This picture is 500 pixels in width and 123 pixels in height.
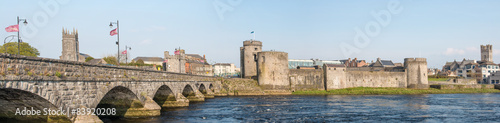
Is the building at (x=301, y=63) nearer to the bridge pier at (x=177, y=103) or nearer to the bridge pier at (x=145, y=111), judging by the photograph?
the bridge pier at (x=177, y=103)

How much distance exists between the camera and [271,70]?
74875mm

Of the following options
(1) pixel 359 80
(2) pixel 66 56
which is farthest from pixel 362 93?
(2) pixel 66 56

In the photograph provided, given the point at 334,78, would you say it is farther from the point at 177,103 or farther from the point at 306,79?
the point at 177,103

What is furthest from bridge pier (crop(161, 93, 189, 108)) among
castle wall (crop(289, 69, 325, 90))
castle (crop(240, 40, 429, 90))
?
castle wall (crop(289, 69, 325, 90))

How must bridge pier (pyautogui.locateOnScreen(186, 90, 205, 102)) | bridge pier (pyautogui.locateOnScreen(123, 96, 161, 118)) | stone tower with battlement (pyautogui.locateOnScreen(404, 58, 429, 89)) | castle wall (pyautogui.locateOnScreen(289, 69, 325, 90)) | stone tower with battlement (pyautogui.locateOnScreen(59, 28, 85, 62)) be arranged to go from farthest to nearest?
stone tower with battlement (pyautogui.locateOnScreen(59, 28, 85, 62))
stone tower with battlement (pyautogui.locateOnScreen(404, 58, 429, 89))
castle wall (pyautogui.locateOnScreen(289, 69, 325, 90))
bridge pier (pyautogui.locateOnScreen(186, 90, 205, 102))
bridge pier (pyautogui.locateOnScreen(123, 96, 161, 118))

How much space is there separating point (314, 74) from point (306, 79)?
2103 millimetres

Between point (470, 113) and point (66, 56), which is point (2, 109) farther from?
point (66, 56)

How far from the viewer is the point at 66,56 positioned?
95.8 meters

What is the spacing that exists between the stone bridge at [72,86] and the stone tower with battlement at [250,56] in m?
47.8

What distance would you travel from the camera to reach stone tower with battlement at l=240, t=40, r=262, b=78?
81000mm

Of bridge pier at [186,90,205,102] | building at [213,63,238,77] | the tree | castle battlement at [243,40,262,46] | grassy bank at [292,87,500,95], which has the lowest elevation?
grassy bank at [292,87,500,95]

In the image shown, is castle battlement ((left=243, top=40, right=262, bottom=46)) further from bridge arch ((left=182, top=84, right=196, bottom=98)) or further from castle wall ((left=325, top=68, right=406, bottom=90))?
bridge arch ((left=182, top=84, right=196, bottom=98))

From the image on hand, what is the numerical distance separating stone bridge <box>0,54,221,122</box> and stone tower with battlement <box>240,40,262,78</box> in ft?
157

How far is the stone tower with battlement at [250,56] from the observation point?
266ft
